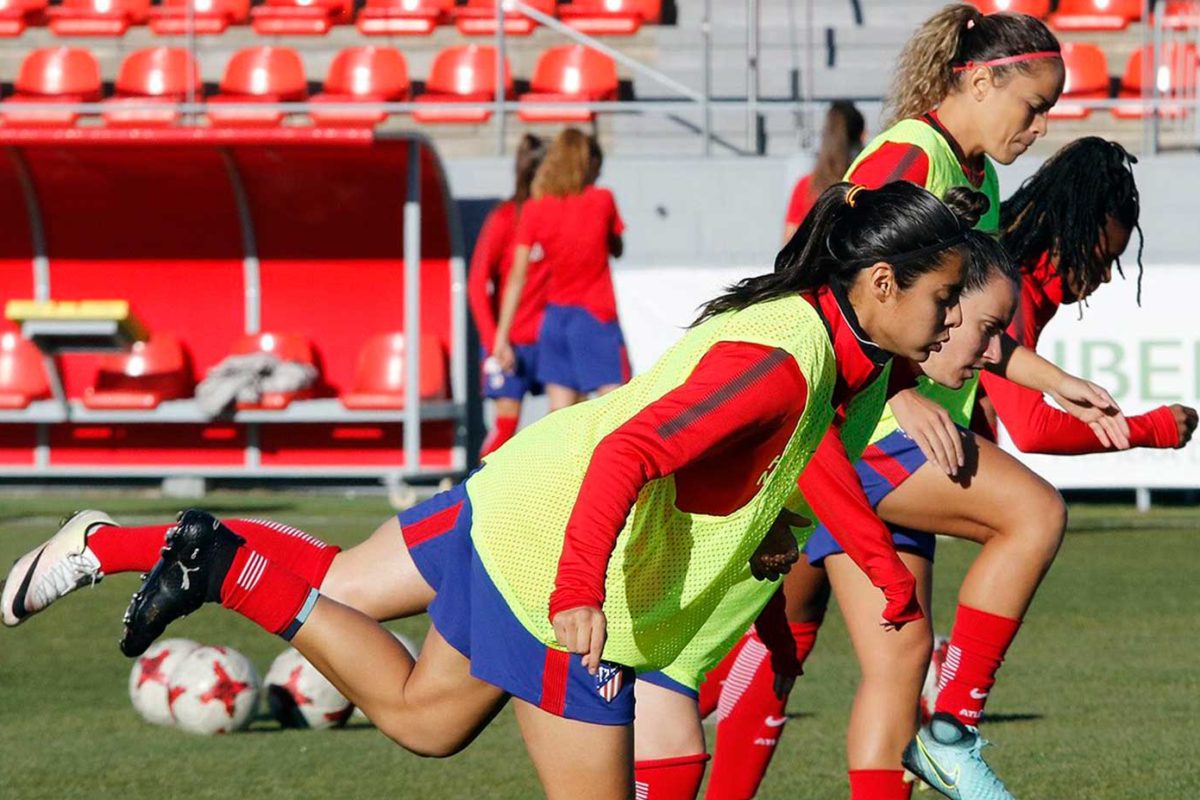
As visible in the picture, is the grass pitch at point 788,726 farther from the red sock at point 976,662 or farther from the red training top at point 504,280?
the red training top at point 504,280

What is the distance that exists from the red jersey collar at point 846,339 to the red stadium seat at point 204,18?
608 inches

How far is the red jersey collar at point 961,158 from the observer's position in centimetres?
464

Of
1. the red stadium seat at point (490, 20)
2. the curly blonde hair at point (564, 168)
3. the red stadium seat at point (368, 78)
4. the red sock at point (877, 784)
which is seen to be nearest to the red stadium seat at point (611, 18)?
the red stadium seat at point (490, 20)

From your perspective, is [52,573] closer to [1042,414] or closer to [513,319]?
[1042,414]

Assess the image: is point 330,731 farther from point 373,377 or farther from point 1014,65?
point 373,377

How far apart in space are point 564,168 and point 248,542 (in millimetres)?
6779

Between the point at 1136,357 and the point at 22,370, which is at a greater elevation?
the point at 1136,357

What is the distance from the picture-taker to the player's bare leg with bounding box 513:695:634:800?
3.56 meters

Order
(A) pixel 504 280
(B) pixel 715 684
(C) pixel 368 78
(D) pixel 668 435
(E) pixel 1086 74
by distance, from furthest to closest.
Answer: (C) pixel 368 78 → (E) pixel 1086 74 → (A) pixel 504 280 → (B) pixel 715 684 → (D) pixel 668 435

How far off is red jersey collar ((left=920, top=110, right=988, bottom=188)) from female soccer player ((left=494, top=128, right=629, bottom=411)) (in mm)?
6210

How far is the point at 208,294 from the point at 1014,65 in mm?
11428

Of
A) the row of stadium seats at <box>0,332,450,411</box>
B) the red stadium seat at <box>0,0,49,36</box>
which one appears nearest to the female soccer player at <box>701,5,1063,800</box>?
the row of stadium seats at <box>0,332,450,411</box>

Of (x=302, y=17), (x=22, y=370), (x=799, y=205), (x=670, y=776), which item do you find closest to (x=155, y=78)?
(x=302, y=17)

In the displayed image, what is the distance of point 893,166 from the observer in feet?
14.6
